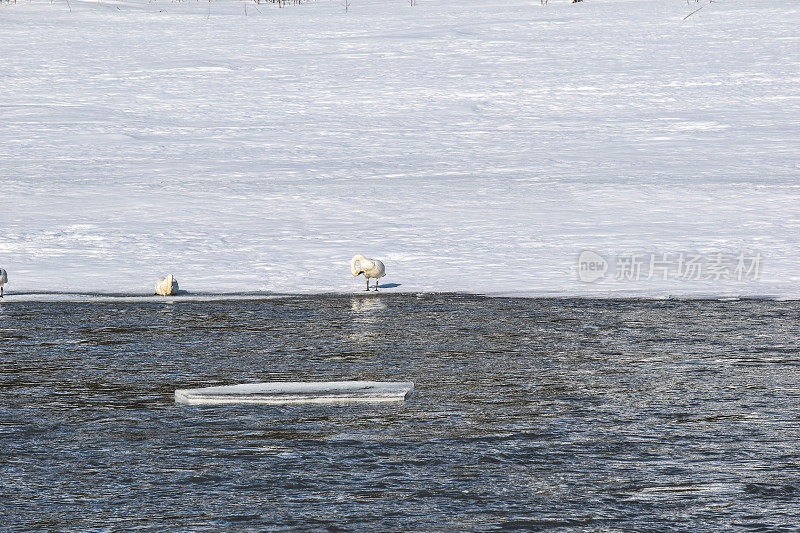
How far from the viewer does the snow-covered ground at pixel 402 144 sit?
1157 centimetres

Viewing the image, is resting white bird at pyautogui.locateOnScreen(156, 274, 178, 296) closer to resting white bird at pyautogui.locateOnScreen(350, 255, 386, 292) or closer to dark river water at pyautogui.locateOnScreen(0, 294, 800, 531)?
dark river water at pyautogui.locateOnScreen(0, 294, 800, 531)

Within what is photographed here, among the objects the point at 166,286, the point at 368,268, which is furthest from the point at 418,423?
the point at 166,286

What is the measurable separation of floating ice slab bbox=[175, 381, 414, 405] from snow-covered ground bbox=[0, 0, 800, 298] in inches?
149

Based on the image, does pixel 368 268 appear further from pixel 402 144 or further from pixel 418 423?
pixel 402 144

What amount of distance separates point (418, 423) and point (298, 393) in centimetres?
87

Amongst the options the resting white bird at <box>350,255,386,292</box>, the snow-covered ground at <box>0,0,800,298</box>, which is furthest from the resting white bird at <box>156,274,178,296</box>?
the resting white bird at <box>350,255,386,292</box>

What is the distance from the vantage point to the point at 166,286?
10086 mm

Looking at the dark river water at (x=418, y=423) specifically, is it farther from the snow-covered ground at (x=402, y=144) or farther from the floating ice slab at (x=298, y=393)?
the snow-covered ground at (x=402, y=144)

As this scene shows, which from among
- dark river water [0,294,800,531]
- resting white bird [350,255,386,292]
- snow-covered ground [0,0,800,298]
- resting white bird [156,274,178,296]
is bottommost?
dark river water [0,294,800,531]

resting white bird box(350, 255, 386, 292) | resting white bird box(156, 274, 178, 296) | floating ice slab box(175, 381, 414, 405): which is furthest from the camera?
resting white bird box(350, 255, 386, 292)

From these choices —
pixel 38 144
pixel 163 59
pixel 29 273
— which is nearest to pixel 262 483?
pixel 29 273

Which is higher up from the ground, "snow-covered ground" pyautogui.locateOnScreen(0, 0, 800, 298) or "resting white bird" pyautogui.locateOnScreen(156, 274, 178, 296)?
"snow-covered ground" pyautogui.locateOnScreen(0, 0, 800, 298)

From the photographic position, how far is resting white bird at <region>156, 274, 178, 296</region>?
1008cm

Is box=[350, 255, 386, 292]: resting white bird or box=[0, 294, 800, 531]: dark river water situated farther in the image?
box=[350, 255, 386, 292]: resting white bird
